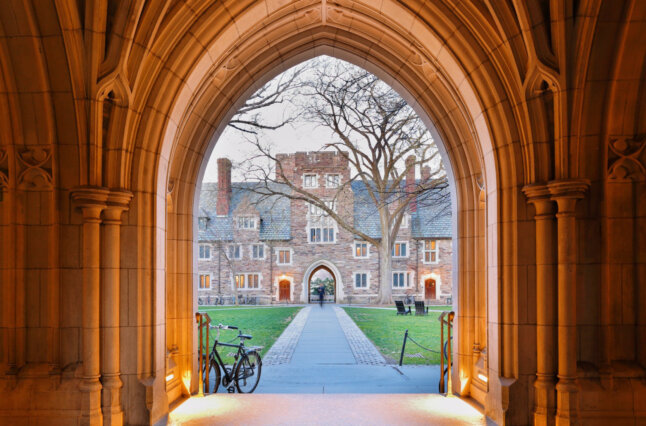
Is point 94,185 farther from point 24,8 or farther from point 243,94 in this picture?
point 243,94

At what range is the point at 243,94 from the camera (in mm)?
7785

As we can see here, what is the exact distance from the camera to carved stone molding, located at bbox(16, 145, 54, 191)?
5270mm

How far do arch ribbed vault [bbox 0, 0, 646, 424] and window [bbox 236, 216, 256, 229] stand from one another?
32.6 meters

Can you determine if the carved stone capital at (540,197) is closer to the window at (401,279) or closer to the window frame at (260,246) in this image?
the window at (401,279)

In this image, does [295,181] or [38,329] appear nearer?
[38,329]

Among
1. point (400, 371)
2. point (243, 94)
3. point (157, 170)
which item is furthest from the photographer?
point (400, 371)

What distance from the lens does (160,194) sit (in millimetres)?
5801

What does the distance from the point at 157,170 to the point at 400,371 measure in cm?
650

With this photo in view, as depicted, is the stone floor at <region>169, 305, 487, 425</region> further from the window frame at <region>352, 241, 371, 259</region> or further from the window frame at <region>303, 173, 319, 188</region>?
the window frame at <region>303, 173, 319, 188</region>

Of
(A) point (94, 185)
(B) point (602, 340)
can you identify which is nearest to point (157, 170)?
(A) point (94, 185)

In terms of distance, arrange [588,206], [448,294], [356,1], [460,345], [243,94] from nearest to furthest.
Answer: [588,206] < [356,1] < [460,345] < [243,94] < [448,294]

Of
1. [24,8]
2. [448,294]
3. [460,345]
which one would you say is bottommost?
[448,294]

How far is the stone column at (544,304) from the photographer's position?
5.16 metres

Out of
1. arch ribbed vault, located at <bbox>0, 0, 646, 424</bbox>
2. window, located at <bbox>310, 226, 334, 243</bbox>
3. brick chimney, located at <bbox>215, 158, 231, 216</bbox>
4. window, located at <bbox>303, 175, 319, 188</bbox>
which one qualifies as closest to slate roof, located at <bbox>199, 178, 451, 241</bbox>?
brick chimney, located at <bbox>215, 158, 231, 216</bbox>
